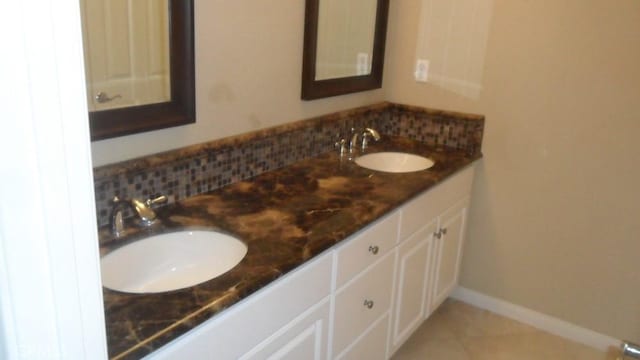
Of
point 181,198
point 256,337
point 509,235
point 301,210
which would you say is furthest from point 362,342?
point 509,235

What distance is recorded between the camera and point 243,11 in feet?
5.91

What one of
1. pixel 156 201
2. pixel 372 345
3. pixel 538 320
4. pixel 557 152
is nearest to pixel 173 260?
pixel 156 201

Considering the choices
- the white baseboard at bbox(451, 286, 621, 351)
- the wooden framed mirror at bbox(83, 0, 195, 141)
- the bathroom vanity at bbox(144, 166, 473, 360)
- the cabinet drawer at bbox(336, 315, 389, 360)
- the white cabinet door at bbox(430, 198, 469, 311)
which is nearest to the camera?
the bathroom vanity at bbox(144, 166, 473, 360)

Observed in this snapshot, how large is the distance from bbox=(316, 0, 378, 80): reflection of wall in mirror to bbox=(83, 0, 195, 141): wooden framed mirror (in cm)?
73

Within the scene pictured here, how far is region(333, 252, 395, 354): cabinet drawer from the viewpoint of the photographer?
5.51 ft

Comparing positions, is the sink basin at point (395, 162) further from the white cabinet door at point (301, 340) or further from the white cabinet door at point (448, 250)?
the white cabinet door at point (301, 340)

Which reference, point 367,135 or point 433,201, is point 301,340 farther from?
point 367,135

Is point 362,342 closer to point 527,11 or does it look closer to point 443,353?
point 443,353

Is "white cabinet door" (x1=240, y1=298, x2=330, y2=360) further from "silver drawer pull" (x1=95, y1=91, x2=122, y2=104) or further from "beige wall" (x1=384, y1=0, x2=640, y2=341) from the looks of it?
"beige wall" (x1=384, y1=0, x2=640, y2=341)

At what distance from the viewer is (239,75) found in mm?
1853

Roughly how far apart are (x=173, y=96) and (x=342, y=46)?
39.2 inches

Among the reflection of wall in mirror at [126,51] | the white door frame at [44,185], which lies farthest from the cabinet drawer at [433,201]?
the white door frame at [44,185]

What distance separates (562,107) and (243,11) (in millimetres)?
1455

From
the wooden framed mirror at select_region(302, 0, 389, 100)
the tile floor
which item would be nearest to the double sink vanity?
the tile floor
